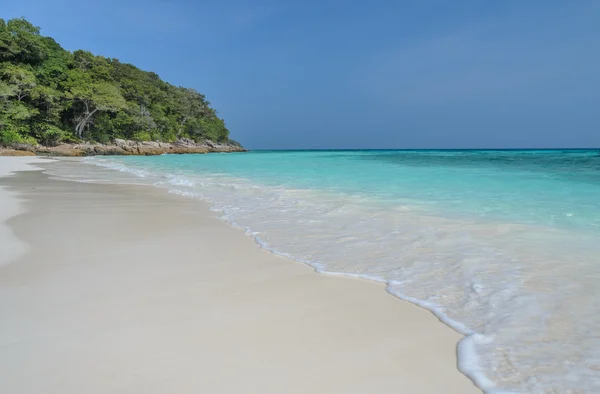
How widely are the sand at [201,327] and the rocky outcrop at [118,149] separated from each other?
1174 inches

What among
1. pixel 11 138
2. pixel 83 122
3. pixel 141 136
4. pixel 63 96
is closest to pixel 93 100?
pixel 63 96

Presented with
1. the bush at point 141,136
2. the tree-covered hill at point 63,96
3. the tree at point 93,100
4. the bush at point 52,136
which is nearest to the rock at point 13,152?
the tree-covered hill at point 63,96

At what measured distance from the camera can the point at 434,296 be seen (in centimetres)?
224

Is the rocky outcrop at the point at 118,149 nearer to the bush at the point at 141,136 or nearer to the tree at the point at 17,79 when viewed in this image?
the bush at the point at 141,136

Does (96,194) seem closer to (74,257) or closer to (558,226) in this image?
(74,257)

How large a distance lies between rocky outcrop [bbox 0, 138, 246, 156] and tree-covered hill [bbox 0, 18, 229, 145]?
0.95 meters

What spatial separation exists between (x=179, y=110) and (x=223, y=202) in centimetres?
5393

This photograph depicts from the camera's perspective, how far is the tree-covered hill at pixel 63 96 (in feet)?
90.5

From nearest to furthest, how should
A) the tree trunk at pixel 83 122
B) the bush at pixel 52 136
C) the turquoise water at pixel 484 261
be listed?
1. the turquoise water at pixel 484 261
2. the bush at pixel 52 136
3. the tree trunk at pixel 83 122

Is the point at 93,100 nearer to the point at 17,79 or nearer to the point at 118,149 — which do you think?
the point at 17,79

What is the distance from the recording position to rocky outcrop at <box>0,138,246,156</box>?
2855 centimetres

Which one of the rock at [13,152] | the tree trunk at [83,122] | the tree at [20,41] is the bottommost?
the rock at [13,152]

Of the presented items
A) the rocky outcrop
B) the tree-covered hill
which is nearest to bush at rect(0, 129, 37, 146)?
the tree-covered hill

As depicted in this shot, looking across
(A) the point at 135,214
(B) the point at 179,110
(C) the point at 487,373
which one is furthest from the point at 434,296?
(B) the point at 179,110
